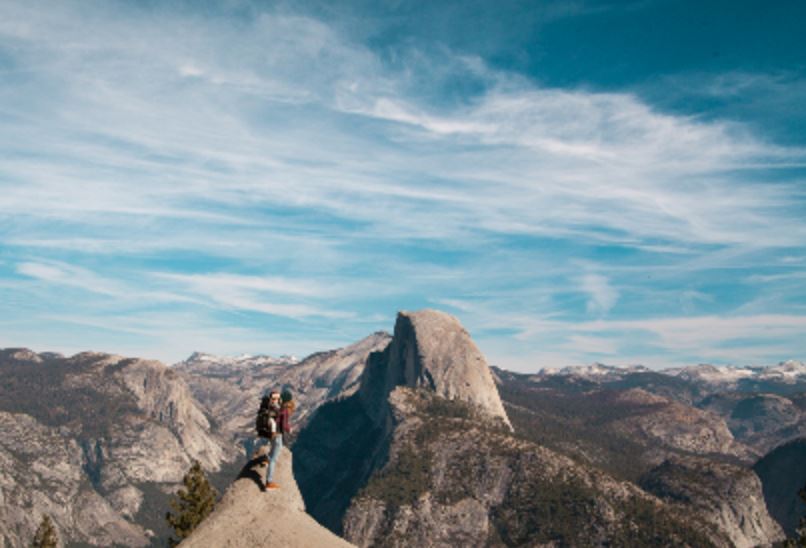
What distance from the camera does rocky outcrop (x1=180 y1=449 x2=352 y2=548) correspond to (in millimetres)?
27062

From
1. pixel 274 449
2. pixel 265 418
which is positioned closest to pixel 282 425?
pixel 265 418

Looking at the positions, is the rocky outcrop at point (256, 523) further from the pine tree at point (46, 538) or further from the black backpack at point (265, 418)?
the pine tree at point (46, 538)

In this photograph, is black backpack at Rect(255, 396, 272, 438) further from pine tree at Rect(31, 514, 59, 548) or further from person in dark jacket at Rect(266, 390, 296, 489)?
pine tree at Rect(31, 514, 59, 548)

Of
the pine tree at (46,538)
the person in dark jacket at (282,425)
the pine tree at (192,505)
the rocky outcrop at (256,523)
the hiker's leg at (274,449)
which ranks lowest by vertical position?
the pine tree at (46,538)

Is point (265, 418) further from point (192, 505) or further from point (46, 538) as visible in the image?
point (46, 538)

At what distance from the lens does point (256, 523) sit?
2789 cm

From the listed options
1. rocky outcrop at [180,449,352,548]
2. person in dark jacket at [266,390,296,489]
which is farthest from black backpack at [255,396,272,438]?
rocky outcrop at [180,449,352,548]

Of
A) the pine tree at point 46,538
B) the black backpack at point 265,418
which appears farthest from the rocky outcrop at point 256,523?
the pine tree at point 46,538

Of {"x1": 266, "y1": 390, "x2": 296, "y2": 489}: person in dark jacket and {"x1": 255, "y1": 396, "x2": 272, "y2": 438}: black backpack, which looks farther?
{"x1": 266, "y1": 390, "x2": 296, "y2": 489}: person in dark jacket

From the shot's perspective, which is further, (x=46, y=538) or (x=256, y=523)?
(x=46, y=538)

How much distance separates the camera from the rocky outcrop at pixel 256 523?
27.1 meters

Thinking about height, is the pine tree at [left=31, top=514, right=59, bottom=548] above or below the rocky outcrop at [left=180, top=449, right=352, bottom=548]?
below

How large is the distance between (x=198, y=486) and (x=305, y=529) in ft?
262

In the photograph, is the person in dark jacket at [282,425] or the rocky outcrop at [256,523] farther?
the person in dark jacket at [282,425]
